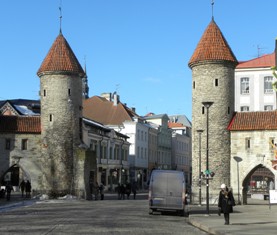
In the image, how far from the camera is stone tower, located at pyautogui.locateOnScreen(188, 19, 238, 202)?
44094mm

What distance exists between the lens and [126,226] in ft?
73.6

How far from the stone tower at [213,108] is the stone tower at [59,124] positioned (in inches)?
432

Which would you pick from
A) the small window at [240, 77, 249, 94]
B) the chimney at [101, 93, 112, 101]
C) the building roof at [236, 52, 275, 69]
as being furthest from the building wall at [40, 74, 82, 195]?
the chimney at [101, 93, 112, 101]

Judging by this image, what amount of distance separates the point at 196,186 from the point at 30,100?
5548 cm

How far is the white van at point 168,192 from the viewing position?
3017 centimetres

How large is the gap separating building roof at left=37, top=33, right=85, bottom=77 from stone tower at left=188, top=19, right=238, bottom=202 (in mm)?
10779

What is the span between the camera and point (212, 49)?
150 feet

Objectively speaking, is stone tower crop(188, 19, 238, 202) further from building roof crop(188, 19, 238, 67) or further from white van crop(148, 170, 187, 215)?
white van crop(148, 170, 187, 215)

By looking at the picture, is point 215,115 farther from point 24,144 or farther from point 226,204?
point 226,204

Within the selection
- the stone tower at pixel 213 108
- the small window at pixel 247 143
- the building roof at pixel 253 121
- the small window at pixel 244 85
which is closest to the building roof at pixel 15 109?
the small window at pixel 244 85

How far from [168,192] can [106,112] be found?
6529 centimetres

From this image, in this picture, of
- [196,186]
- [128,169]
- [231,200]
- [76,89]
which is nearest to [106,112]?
[128,169]

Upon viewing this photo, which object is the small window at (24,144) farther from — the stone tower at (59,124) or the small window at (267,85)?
the small window at (267,85)

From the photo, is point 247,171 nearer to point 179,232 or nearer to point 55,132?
point 55,132
